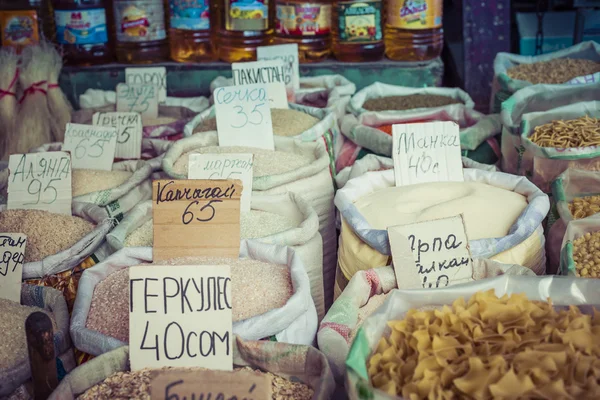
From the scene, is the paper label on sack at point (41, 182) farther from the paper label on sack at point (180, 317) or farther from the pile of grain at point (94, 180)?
the paper label on sack at point (180, 317)

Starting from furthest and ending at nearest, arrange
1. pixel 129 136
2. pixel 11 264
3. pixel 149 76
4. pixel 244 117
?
pixel 149 76, pixel 129 136, pixel 244 117, pixel 11 264

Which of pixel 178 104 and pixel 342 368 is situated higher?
pixel 178 104

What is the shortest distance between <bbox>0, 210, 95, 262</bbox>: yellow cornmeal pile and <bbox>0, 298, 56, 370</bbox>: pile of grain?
159 mm

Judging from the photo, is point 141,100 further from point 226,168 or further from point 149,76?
point 226,168

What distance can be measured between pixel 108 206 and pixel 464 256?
851 mm

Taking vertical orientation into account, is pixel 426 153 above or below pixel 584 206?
above

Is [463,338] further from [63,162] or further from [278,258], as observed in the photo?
[63,162]

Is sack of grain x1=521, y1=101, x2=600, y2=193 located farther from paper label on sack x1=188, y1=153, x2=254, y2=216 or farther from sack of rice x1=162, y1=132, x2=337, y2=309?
paper label on sack x1=188, y1=153, x2=254, y2=216

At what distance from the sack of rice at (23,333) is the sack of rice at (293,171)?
0.46 metres

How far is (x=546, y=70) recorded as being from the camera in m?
2.29

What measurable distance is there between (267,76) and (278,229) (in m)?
0.81

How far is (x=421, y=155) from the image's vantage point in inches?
60.7

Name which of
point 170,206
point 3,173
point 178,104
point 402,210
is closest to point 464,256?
point 402,210


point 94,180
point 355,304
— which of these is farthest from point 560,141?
point 94,180
